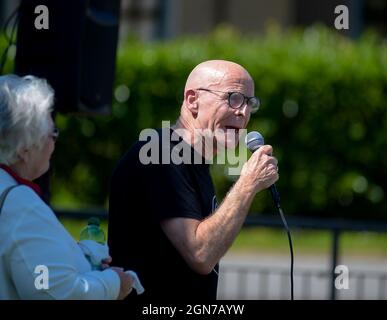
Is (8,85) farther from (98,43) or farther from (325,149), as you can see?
(325,149)

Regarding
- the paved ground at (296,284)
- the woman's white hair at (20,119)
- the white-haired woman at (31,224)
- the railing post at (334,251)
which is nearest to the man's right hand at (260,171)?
the white-haired woman at (31,224)

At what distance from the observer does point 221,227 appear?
4.07 meters

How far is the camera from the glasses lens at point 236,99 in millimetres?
4332

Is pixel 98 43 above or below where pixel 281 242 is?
above

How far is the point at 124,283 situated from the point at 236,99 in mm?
892

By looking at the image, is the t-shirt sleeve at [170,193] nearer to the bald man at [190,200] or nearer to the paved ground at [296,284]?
the bald man at [190,200]

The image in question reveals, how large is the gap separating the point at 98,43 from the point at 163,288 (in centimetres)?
176

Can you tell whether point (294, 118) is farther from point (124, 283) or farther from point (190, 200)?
point (124, 283)

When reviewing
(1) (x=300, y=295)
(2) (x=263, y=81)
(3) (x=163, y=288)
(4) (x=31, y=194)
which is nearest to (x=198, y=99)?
(3) (x=163, y=288)

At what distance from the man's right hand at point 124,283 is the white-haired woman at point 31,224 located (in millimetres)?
32

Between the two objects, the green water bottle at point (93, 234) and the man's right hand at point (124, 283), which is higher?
the green water bottle at point (93, 234)

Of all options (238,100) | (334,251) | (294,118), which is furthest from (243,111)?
(294,118)

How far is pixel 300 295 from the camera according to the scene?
912 cm

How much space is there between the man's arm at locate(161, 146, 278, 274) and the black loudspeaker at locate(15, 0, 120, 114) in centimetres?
141
